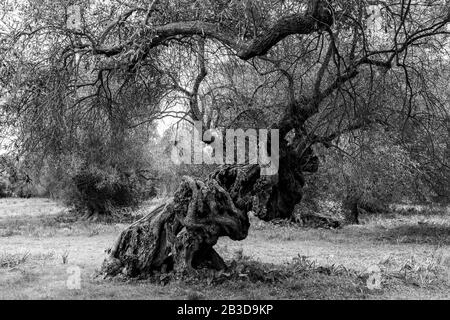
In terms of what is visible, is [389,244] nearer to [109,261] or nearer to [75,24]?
[109,261]

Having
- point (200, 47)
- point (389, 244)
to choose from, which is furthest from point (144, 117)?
point (389, 244)

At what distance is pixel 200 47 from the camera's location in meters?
10.7

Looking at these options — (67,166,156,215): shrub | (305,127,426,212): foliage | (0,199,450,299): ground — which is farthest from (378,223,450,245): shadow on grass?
(67,166,156,215): shrub

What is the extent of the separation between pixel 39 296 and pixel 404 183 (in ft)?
44.9
